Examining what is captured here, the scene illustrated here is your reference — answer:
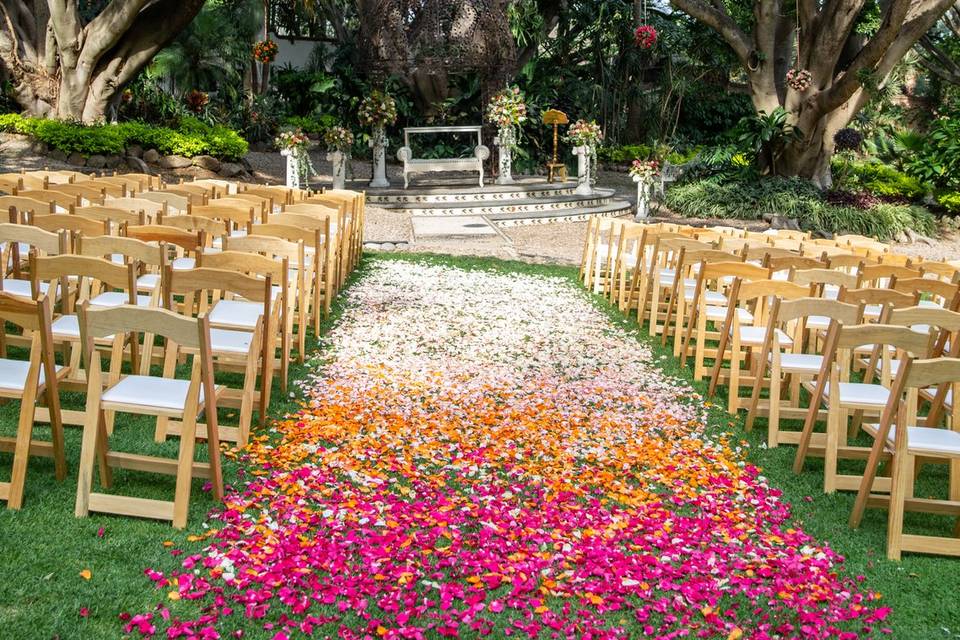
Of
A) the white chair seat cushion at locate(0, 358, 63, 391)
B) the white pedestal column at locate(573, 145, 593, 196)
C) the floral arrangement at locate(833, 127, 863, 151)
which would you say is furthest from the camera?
the white pedestal column at locate(573, 145, 593, 196)

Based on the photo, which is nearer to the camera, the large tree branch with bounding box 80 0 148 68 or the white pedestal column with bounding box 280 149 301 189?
the white pedestal column with bounding box 280 149 301 189

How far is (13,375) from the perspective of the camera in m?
4.20

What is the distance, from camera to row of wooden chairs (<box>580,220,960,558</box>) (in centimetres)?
415

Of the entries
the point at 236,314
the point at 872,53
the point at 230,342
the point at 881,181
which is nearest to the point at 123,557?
the point at 230,342

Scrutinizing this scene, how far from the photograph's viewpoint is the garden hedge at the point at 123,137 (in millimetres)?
16875

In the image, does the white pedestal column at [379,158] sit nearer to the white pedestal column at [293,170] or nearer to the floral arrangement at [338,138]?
the floral arrangement at [338,138]

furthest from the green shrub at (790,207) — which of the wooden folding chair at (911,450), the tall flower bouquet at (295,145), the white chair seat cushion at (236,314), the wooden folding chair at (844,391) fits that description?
the white chair seat cushion at (236,314)

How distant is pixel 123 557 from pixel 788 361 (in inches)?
158

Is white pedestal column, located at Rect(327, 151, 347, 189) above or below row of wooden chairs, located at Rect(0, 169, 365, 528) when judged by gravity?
above

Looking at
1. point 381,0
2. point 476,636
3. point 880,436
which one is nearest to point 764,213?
point 381,0

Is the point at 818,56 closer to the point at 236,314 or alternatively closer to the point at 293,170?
the point at 293,170

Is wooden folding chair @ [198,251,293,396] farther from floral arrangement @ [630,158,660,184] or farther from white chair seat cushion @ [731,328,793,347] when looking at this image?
floral arrangement @ [630,158,660,184]

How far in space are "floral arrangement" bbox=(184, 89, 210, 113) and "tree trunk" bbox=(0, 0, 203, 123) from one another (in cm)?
651

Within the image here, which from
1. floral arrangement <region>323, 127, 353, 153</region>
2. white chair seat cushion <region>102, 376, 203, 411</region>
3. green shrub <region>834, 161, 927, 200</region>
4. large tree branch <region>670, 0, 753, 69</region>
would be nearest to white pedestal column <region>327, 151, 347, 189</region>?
floral arrangement <region>323, 127, 353, 153</region>
